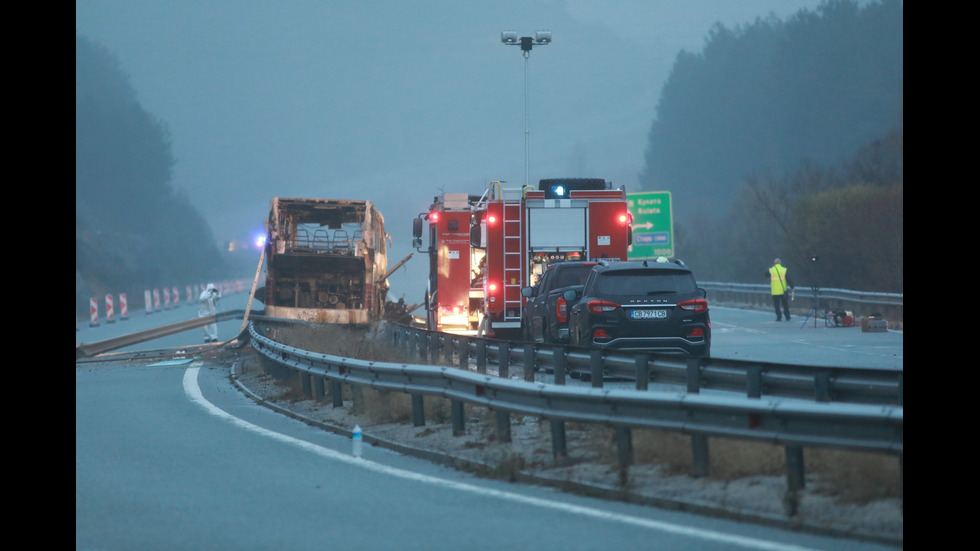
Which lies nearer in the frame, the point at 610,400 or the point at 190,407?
the point at 610,400

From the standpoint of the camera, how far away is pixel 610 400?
9453 millimetres

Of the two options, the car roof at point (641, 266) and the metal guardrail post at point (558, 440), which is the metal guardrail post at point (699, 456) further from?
the car roof at point (641, 266)

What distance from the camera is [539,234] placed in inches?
966

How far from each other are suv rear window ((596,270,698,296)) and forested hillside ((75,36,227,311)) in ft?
214

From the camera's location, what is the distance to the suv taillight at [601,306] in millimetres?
17703

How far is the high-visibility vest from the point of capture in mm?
34656

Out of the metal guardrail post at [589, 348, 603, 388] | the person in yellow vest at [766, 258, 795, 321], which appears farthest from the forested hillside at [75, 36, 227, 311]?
the metal guardrail post at [589, 348, 603, 388]

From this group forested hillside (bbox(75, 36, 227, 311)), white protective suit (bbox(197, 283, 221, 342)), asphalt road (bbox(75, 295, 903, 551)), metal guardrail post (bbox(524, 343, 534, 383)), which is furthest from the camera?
forested hillside (bbox(75, 36, 227, 311))

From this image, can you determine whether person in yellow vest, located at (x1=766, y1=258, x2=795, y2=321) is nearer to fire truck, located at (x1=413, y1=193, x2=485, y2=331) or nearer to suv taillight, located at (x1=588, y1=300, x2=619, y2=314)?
fire truck, located at (x1=413, y1=193, x2=485, y2=331)

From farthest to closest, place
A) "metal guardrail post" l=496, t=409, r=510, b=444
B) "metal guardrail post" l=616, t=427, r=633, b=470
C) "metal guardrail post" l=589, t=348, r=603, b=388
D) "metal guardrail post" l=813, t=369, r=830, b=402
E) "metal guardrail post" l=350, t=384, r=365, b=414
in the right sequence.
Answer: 1. "metal guardrail post" l=350, t=384, r=365, b=414
2. "metal guardrail post" l=589, t=348, r=603, b=388
3. "metal guardrail post" l=496, t=409, r=510, b=444
4. "metal guardrail post" l=813, t=369, r=830, b=402
5. "metal guardrail post" l=616, t=427, r=633, b=470

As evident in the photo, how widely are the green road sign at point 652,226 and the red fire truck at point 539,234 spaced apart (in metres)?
24.7
